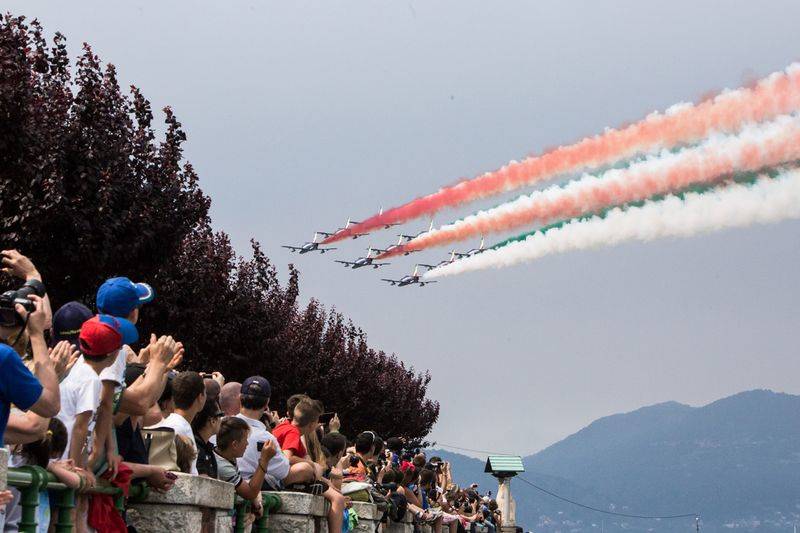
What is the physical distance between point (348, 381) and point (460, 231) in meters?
7.54

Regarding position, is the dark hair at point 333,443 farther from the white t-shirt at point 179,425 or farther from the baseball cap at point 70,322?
the baseball cap at point 70,322

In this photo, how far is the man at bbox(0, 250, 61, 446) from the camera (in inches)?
262

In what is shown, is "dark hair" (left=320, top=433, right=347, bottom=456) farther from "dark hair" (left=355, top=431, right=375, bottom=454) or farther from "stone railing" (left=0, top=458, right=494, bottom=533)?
"stone railing" (left=0, top=458, right=494, bottom=533)

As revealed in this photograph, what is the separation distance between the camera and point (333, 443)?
45.3 feet

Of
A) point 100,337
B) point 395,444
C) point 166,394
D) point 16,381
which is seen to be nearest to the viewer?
point 16,381

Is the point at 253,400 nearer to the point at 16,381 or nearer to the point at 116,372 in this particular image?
the point at 116,372

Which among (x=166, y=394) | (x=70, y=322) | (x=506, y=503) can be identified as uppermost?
(x=506, y=503)

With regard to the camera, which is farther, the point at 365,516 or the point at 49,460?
the point at 365,516

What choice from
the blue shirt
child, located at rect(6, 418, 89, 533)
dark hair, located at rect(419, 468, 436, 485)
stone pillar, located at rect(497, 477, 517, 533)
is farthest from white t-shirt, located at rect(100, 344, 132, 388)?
stone pillar, located at rect(497, 477, 517, 533)

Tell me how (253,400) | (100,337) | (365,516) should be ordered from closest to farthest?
(100,337), (253,400), (365,516)

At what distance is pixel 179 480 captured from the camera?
8.84 meters

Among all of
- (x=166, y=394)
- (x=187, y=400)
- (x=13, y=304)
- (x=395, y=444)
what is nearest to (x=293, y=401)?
(x=166, y=394)

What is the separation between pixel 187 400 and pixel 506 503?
55.2 meters

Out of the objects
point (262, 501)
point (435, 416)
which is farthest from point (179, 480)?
point (435, 416)
